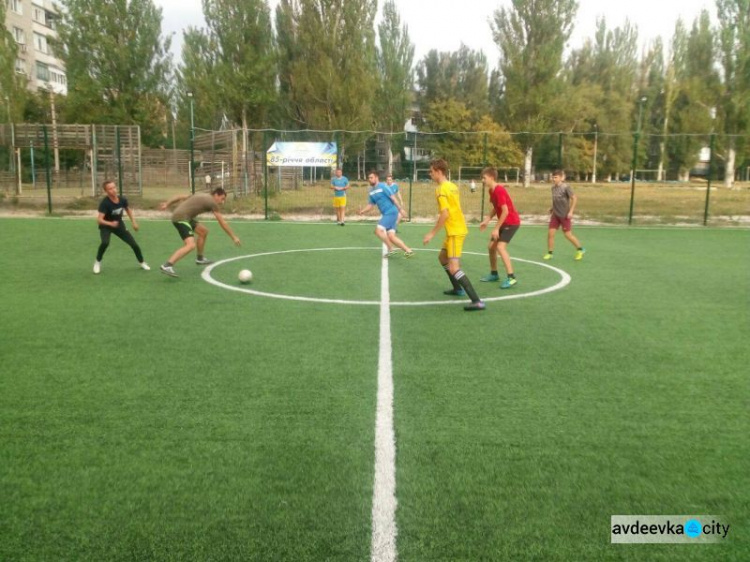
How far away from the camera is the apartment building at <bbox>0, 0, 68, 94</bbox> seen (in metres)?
62.8

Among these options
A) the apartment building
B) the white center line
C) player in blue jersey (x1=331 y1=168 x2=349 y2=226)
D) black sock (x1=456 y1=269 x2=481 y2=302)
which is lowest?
the white center line

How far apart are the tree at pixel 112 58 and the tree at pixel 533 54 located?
24487mm

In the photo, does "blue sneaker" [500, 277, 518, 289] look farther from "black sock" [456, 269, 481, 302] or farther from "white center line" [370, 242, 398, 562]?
"white center line" [370, 242, 398, 562]

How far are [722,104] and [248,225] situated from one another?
137 feet

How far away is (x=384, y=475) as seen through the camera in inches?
147

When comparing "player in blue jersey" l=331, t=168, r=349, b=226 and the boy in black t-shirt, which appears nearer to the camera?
the boy in black t-shirt

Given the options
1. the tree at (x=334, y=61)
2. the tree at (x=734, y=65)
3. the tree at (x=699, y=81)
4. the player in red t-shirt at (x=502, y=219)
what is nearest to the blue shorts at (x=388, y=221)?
the player in red t-shirt at (x=502, y=219)

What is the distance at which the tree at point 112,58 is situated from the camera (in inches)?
1468

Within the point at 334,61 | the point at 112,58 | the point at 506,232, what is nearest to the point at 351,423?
the point at 506,232

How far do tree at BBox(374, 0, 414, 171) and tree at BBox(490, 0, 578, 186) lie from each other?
16511 mm

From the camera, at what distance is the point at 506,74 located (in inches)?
1886

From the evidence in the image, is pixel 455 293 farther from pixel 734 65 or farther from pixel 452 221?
pixel 734 65

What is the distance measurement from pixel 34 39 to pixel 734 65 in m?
65.7

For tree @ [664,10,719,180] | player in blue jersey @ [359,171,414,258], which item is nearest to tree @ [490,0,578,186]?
tree @ [664,10,719,180]
